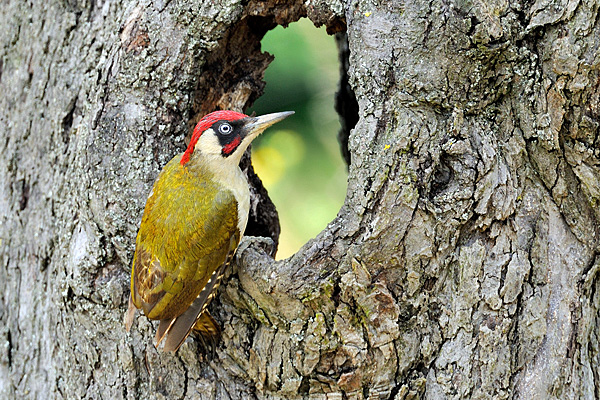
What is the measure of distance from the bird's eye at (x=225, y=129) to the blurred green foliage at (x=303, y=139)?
4.76 ft

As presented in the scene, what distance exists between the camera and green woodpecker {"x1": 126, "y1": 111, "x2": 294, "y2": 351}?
2.45 m

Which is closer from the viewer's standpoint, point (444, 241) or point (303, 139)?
point (444, 241)

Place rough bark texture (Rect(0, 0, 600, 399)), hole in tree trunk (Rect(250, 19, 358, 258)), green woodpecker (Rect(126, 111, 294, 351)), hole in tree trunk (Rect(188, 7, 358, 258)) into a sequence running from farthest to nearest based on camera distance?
hole in tree trunk (Rect(250, 19, 358, 258)) → hole in tree trunk (Rect(188, 7, 358, 258)) → green woodpecker (Rect(126, 111, 294, 351)) → rough bark texture (Rect(0, 0, 600, 399))

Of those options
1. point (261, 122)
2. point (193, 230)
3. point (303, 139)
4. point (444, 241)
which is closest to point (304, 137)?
point (303, 139)

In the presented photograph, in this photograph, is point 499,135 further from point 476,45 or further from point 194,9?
point 194,9

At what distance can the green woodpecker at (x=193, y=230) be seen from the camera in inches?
96.3

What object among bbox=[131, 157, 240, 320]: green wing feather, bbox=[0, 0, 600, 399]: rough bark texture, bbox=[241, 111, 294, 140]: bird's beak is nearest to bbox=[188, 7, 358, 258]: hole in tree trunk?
bbox=[241, 111, 294, 140]: bird's beak

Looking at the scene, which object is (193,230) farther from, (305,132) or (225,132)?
(305,132)

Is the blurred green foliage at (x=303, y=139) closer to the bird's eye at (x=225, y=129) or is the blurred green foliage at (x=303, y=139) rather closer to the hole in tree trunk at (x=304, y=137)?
the hole in tree trunk at (x=304, y=137)

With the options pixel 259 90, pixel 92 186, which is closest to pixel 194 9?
pixel 259 90

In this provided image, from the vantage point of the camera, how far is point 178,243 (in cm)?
251

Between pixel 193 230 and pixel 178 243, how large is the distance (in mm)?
79

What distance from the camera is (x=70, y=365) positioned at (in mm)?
2793

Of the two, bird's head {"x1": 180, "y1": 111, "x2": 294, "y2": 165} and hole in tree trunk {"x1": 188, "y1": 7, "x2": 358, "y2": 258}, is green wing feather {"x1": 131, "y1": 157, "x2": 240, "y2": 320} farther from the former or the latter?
hole in tree trunk {"x1": 188, "y1": 7, "x2": 358, "y2": 258}
